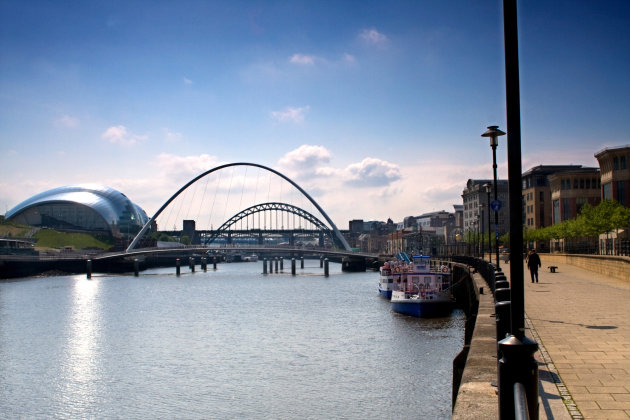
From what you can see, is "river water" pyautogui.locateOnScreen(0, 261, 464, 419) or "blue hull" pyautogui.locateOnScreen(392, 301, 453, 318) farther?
"blue hull" pyautogui.locateOnScreen(392, 301, 453, 318)

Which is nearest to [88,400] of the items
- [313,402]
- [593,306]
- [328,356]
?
[313,402]

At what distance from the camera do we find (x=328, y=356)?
30422mm

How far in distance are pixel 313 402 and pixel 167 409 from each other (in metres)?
5.28

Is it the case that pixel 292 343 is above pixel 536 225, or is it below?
below

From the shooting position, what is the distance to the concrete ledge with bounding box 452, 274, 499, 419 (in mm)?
8172

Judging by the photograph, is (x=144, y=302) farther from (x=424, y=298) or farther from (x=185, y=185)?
(x=185, y=185)

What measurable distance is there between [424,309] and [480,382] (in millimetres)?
38834

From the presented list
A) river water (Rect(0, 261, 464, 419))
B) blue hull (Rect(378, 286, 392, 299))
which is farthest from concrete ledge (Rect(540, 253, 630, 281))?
blue hull (Rect(378, 286, 392, 299))

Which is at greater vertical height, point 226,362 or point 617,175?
point 617,175

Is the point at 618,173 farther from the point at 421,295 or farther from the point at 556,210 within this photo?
the point at 421,295

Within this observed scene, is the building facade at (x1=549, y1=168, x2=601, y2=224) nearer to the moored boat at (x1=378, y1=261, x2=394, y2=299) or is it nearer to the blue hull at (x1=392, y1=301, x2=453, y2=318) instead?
A: the moored boat at (x1=378, y1=261, x2=394, y2=299)

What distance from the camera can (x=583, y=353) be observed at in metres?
12.6

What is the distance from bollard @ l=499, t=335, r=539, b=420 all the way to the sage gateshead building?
183224 millimetres

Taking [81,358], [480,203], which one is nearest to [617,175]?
[81,358]
